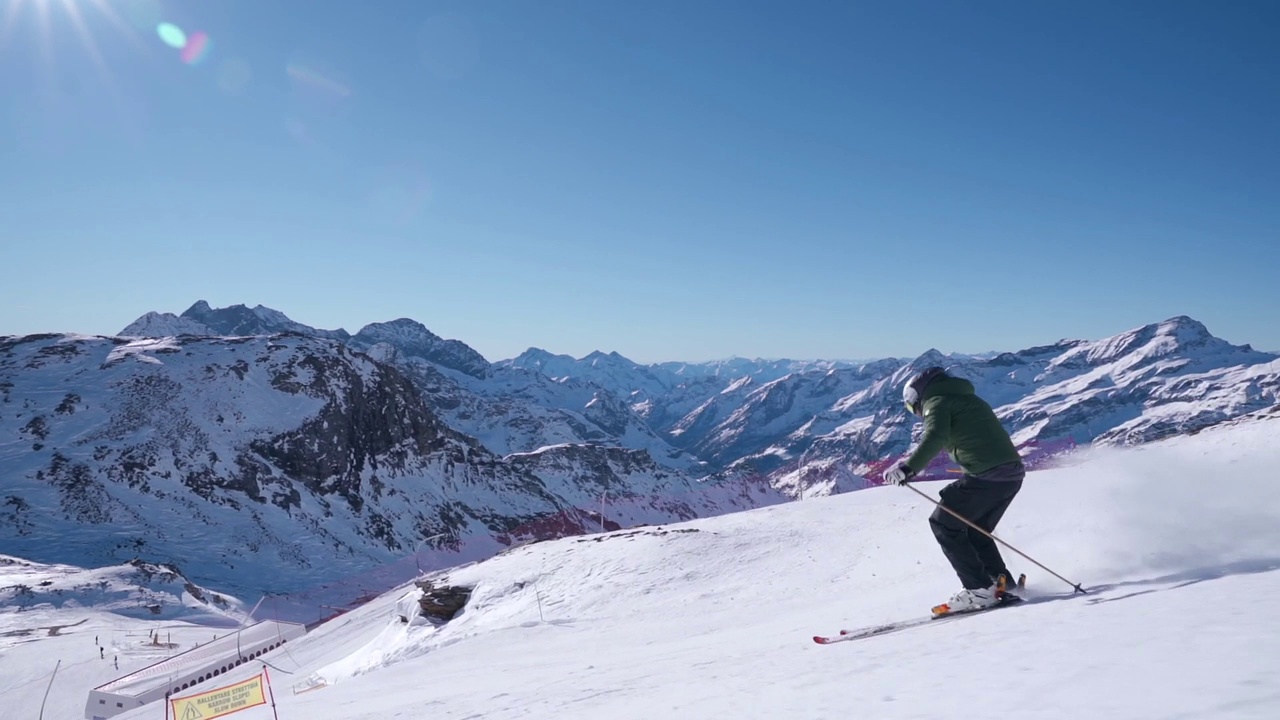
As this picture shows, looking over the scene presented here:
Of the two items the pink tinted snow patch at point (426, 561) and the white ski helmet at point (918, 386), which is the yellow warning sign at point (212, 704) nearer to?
the white ski helmet at point (918, 386)

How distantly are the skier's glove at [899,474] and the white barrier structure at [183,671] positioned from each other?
71.2ft

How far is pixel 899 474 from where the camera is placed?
330 inches

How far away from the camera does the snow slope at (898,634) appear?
4.85 m

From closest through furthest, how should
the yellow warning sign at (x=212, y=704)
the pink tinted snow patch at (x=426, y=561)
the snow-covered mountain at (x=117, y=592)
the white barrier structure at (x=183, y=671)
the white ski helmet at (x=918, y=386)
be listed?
the white ski helmet at (x=918, y=386) → the yellow warning sign at (x=212, y=704) → the white barrier structure at (x=183, y=671) → the snow-covered mountain at (x=117, y=592) → the pink tinted snow patch at (x=426, y=561)

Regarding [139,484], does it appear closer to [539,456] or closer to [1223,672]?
[1223,672]

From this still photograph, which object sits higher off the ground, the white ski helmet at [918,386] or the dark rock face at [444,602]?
the white ski helmet at [918,386]

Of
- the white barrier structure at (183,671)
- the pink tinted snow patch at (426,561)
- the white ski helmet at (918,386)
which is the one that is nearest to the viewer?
the white ski helmet at (918,386)

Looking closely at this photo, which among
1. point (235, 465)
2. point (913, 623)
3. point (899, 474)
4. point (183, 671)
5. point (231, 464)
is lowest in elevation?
point (183, 671)

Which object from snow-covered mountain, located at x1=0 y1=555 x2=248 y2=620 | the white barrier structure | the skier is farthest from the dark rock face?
snow-covered mountain, located at x1=0 y1=555 x2=248 y2=620

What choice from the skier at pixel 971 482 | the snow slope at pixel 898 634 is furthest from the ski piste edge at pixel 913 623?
the snow slope at pixel 898 634

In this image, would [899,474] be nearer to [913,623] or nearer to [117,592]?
[913,623]

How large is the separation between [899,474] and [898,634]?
2021 millimetres

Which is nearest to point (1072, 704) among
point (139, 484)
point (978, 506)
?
point (978, 506)

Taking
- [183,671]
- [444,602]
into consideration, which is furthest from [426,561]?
[444,602]
